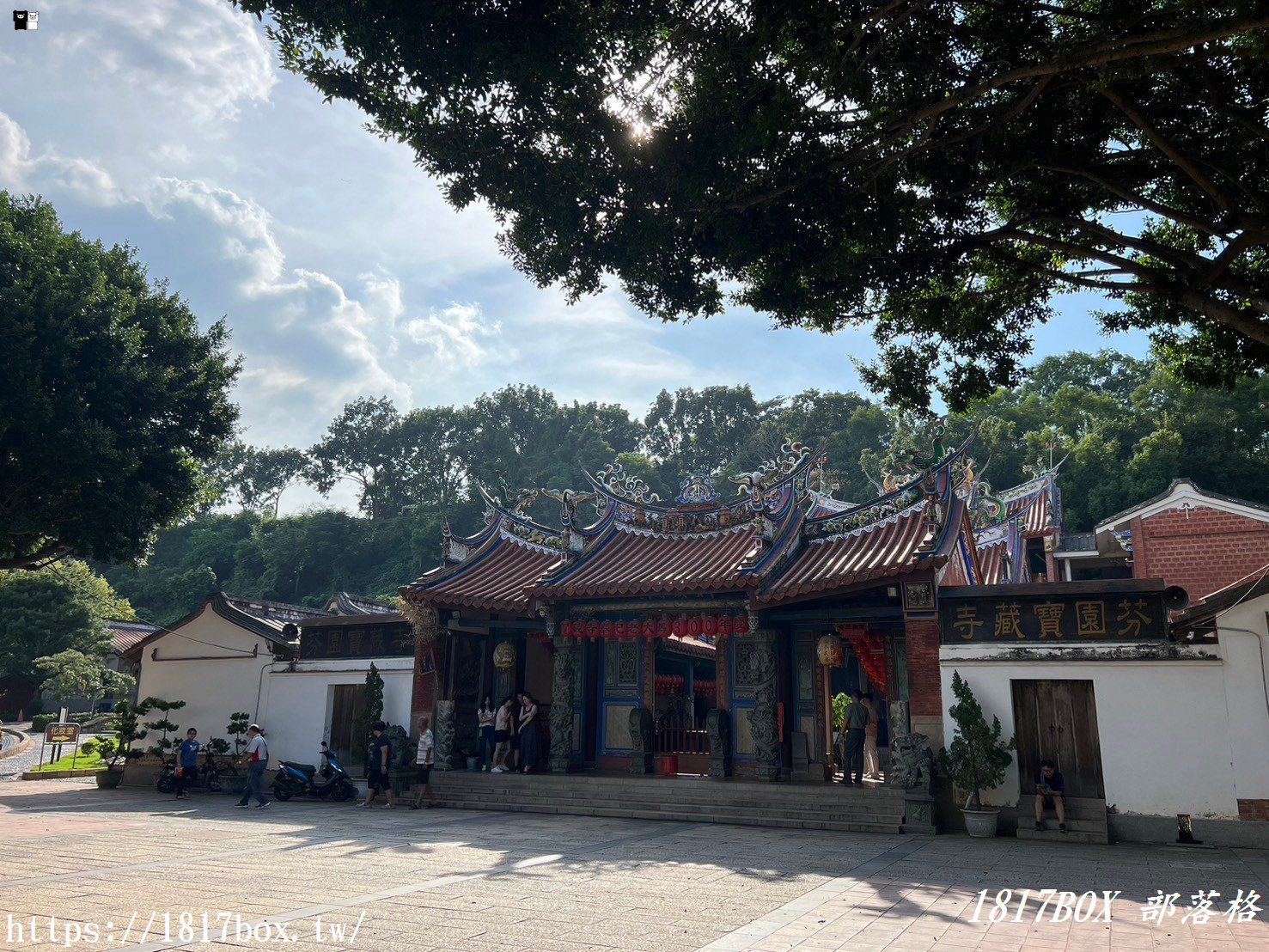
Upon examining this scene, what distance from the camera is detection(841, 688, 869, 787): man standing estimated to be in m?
13.8

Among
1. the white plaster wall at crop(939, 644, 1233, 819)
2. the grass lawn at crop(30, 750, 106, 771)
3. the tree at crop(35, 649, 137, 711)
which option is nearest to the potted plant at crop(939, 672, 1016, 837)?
the white plaster wall at crop(939, 644, 1233, 819)

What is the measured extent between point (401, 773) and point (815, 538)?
8242 mm

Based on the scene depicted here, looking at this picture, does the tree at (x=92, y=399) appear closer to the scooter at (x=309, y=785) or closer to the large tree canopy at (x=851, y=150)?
the scooter at (x=309, y=785)

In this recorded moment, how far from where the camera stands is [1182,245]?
31.0 ft

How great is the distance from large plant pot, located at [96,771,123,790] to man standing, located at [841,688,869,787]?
14.4 metres

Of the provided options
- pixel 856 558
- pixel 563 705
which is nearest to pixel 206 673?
pixel 563 705

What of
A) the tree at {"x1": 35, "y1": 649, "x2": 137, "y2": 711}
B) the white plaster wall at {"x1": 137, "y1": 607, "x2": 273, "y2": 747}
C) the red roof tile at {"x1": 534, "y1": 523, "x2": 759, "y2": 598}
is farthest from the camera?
the tree at {"x1": 35, "y1": 649, "x2": 137, "y2": 711}

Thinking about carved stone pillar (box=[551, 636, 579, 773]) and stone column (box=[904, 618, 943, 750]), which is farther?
carved stone pillar (box=[551, 636, 579, 773])

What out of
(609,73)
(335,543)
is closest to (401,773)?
(609,73)

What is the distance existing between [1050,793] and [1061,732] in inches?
45.8

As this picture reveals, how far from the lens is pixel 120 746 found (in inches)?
719

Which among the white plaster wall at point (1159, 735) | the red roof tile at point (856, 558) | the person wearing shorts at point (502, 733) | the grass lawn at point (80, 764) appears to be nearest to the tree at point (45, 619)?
the grass lawn at point (80, 764)

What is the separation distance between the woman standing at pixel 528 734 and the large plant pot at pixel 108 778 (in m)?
8.72

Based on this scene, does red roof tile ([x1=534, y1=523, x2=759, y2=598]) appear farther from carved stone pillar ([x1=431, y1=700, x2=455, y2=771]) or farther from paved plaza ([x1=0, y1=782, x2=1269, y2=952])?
paved plaza ([x1=0, y1=782, x2=1269, y2=952])
